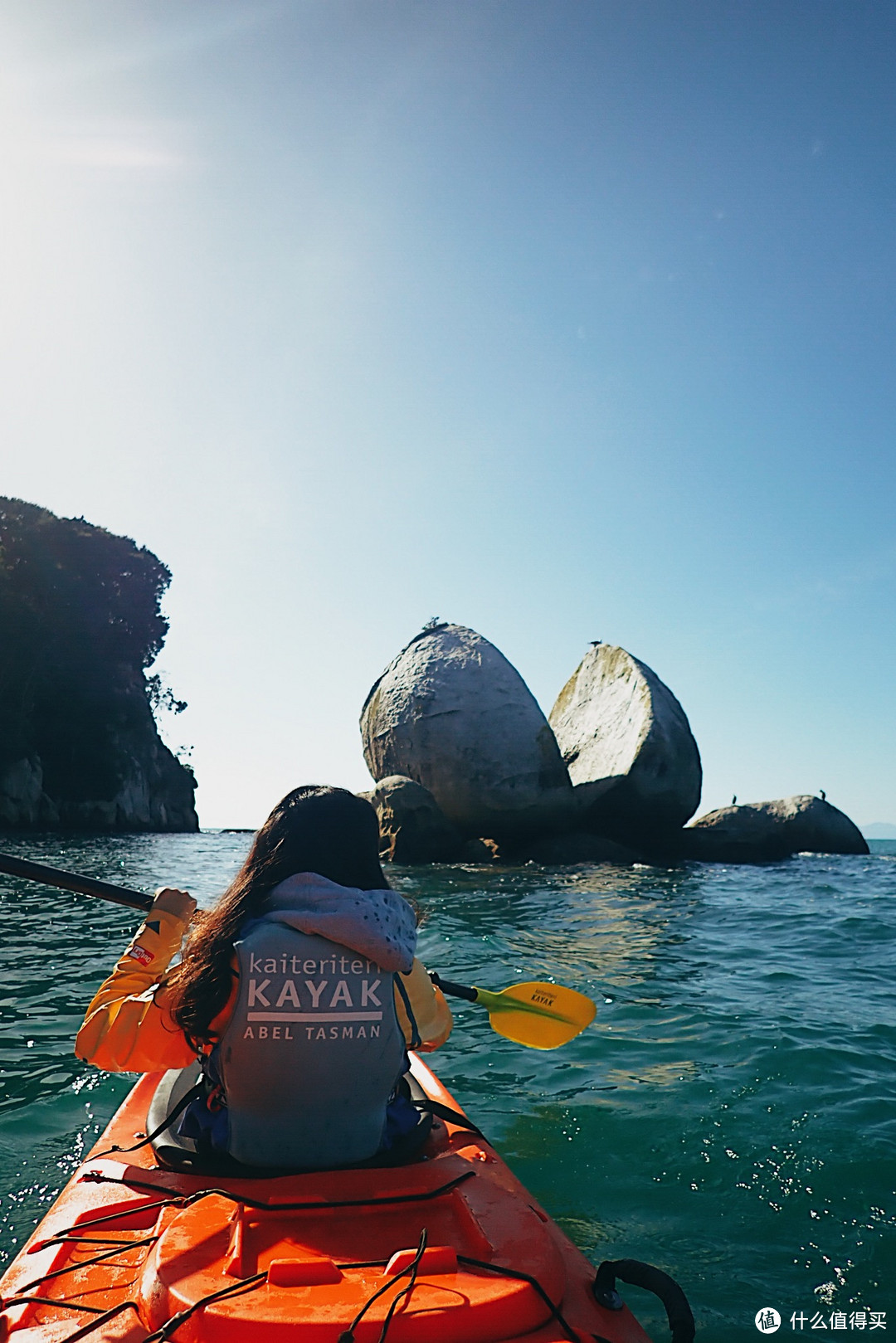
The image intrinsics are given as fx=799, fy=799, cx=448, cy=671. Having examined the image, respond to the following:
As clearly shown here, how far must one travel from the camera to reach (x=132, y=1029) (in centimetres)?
225

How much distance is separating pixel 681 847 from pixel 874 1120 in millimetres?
14852

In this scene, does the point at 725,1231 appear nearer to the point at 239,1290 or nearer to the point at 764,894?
the point at 239,1290

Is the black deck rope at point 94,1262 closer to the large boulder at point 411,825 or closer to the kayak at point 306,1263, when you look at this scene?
the kayak at point 306,1263

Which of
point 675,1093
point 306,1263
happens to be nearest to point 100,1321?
point 306,1263

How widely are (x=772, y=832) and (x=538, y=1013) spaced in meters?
16.4

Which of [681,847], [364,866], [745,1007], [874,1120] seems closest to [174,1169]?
[364,866]

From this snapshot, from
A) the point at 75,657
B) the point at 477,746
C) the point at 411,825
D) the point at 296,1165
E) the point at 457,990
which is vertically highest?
the point at 75,657

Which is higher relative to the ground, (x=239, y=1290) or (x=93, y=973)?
(x=239, y=1290)

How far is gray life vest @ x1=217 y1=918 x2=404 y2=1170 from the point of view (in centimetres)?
203

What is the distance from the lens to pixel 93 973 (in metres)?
6.27

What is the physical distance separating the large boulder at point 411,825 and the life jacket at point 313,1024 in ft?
44.6

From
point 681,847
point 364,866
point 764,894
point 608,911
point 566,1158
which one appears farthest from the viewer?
point 681,847

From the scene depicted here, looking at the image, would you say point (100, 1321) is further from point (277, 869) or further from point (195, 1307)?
point (277, 869)

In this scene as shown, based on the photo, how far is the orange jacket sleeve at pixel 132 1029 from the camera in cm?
223
